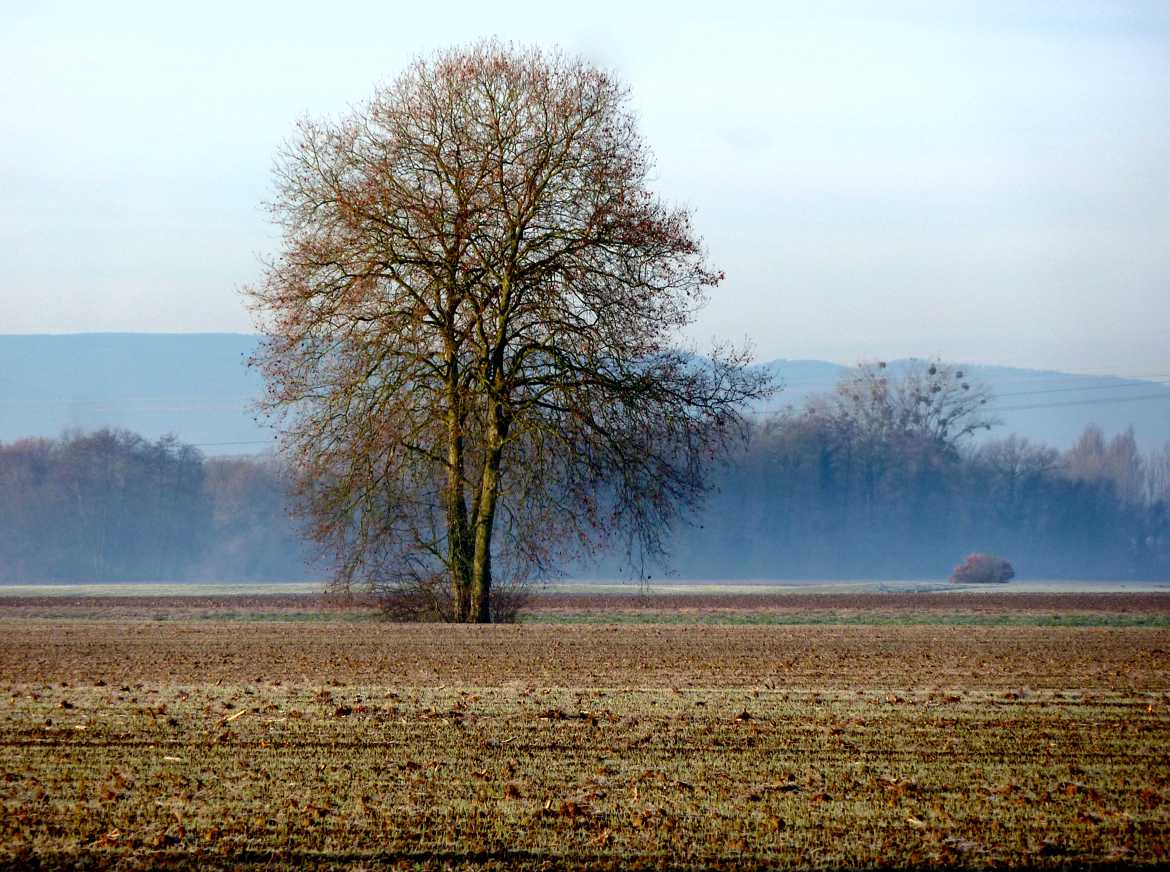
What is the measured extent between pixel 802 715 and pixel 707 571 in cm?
8510

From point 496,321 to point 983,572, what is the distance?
168 ft

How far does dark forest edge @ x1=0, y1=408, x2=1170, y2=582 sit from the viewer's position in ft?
319

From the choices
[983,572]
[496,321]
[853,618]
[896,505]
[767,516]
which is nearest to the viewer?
[496,321]

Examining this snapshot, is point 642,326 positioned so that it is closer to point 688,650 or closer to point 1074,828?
point 688,650

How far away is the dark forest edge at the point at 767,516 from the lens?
9738 centimetres

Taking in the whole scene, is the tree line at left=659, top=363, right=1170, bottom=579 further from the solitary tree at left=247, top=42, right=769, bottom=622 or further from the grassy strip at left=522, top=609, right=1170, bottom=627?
the solitary tree at left=247, top=42, right=769, bottom=622

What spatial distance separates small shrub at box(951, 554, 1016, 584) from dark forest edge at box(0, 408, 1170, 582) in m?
A: 23.1

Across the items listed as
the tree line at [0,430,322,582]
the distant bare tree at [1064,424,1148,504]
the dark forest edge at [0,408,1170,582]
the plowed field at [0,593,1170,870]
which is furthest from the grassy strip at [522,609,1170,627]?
the distant bare tree at [1064,424,1148,504]

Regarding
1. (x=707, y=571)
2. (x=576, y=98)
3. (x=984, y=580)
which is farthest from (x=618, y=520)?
(x=707, y=571)

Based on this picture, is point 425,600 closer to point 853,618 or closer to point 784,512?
point 853,618

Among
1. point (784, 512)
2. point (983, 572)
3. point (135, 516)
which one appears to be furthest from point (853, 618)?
point (135, 516)

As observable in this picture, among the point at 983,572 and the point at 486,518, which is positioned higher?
the point at 486,518

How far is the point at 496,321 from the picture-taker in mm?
28469

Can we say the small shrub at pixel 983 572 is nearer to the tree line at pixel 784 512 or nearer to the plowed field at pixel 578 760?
the tree line at pixel 784 512
